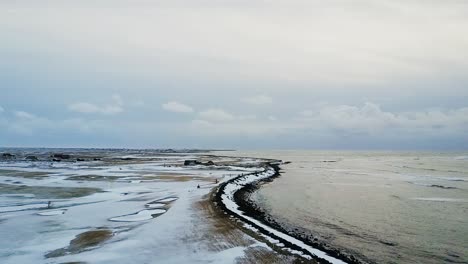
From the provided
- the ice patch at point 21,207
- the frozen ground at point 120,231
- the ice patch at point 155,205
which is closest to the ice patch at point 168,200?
the frozen ground at point 120,231

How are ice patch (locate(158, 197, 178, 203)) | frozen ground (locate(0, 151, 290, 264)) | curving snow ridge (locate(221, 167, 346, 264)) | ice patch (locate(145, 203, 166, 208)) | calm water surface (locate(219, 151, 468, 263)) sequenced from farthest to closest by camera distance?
ice patch (locate(158, 197, 178, 203)) → ice patch (locate(145, 203, 166, 208)) → calm water surface (locate(219, 151, 468, 263)) → curving snow ridge (locate(221, 167, 346, 264)) → frozen ground (locate(0, 151, 290, 264))

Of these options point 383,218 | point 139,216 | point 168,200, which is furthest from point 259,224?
point 168,200

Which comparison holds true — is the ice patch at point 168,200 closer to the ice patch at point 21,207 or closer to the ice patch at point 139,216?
the ice patch at point 139,216

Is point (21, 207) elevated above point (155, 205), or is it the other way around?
point (155, 205)

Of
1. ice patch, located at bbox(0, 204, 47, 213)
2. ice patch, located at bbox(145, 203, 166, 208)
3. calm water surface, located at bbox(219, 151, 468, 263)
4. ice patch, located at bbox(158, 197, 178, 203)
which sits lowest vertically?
calm water surface, located at bbox(219, 151, 468, 263)

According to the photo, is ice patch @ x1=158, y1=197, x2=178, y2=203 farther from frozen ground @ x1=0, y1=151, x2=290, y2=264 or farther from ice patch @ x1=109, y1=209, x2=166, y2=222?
ice patch @ x1=109, y1=209, x2=166, y2=222

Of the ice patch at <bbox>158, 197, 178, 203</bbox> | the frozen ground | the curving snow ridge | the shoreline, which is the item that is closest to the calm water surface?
the shoreline

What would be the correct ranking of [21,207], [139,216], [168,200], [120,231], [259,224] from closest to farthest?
[120,231], [259,224], [139,216], [21,207], [168,200]

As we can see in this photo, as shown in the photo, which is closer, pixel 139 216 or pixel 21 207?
pixel 139 216

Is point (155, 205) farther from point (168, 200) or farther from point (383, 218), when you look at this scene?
point (383, 218)

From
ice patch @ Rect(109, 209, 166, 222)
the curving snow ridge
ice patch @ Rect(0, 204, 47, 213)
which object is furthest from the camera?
ice patch @ Rect(0, 204, 47, 213)

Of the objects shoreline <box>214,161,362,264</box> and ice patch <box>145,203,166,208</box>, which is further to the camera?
ice patch <box>145,203,166,208</box>

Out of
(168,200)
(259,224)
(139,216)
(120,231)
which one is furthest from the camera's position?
(168,200)

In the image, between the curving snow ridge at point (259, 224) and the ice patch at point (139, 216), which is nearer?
the curving snow ridge at point (259, 224)
